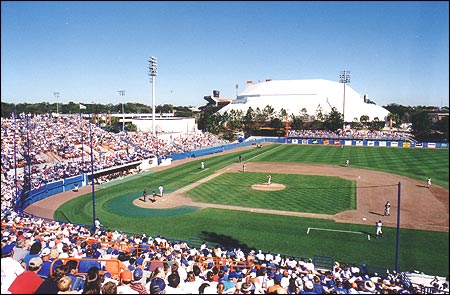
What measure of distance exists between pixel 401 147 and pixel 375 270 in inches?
2299

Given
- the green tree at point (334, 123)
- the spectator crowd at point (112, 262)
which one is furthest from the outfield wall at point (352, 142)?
the spectator crowd at point (112, 262)

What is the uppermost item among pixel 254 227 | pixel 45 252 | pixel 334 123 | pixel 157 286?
pixel 334 123

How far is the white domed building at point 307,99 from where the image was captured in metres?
115

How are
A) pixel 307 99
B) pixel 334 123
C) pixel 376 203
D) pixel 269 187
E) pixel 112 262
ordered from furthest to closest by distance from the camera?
pixel 307 99, pixel 334 123, pixel 269 187, pixel 376 203, pixel 112 262

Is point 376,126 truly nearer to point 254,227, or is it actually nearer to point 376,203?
point 376,203

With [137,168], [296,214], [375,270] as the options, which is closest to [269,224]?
[296,214]

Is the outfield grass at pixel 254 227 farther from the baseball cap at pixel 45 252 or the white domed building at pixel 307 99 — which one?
the white domed building at pixel 307 99

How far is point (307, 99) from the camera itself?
393ft

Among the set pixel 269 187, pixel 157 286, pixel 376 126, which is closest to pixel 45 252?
→ pixel 157 286

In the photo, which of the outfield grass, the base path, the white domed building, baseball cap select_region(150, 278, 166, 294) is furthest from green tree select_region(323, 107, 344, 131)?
baseball cap select_region(150, 278, 166, 294)

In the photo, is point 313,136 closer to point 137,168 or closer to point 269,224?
point 137,168

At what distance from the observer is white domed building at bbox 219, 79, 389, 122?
376 feet

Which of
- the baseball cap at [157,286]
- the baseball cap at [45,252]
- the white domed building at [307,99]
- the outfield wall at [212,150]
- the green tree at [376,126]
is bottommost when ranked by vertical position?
the outfield wall at [212,150]

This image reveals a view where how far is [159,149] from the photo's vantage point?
171ft
